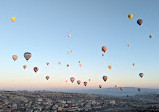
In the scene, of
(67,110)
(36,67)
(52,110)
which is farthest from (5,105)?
(36,67)

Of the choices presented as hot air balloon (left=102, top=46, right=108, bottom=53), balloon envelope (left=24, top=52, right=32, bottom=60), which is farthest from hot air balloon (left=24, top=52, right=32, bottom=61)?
hot air balloon (left=102, top=46, right=108, bottom=53)

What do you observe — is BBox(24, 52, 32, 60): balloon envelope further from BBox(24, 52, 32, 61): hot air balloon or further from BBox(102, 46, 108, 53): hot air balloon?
BBox(102, 46, 108, 53): hot air balloon

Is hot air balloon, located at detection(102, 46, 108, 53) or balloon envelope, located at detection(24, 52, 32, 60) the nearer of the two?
balloon envelope, located at detection(24, 52, 32, 60)

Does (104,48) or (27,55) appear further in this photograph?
(104,48)

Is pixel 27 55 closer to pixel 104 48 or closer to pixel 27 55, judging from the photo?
pixel 27 55

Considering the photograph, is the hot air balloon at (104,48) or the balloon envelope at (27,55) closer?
the balloon envelope at (27,55)

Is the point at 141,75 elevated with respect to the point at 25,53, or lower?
lower

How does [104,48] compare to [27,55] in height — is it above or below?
above

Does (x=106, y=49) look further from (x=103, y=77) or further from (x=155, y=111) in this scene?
(x=155, y=111)

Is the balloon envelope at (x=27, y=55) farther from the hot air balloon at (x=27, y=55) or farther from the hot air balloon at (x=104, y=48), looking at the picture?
the hot air balloon at (x=104, y=48)

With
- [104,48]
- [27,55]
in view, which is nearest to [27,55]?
[27,55]

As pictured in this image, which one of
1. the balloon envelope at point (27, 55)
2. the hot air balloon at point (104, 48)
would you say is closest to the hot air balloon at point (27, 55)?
the balloon envelope at point (27, 55)
